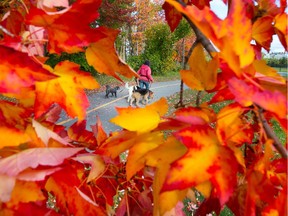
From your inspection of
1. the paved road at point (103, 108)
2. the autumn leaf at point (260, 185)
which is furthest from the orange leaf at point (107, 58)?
the paved road at point (103, 108)

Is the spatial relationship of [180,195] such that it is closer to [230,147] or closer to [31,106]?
[230,147]

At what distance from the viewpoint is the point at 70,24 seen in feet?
1.39

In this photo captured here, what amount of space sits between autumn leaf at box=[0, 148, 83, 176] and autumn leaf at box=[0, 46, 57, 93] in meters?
0.06

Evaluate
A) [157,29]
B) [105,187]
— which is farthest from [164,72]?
[105,187]

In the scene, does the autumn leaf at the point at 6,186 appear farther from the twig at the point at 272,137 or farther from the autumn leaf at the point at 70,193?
the twig at the point at 272,137

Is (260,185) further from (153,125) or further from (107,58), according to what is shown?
(107,58)

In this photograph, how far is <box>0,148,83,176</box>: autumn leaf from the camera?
1.09 feet

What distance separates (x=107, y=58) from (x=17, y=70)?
17cm

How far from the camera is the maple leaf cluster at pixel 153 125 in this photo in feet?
1.06

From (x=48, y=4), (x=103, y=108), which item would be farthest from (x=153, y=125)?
(x=103, y=108)

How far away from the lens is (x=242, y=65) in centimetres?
34

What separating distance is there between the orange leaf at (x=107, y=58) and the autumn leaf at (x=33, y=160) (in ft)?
0.54

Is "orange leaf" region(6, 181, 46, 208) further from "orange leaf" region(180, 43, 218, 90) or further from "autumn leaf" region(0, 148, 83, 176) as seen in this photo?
"orange leaf" region(180, 43, 218, 90)

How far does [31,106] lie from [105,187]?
0.60 feet
